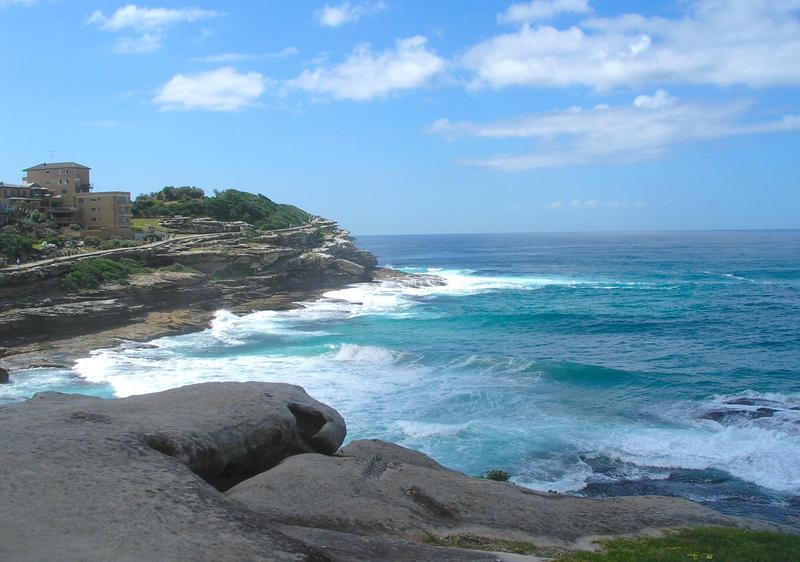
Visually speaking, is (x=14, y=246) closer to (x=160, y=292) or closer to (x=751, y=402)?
(x=160, y=292)

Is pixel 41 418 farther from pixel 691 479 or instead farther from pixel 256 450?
pixel 691 479

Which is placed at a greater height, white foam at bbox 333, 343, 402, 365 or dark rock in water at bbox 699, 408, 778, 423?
white foam at bbox 333, 343, 402, 365

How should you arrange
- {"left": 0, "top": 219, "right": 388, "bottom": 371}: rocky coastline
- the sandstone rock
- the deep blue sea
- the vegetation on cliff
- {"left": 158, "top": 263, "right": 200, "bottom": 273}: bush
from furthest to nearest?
the vegetation on cliff, {"left": 158, "top": 263, "right": 200, "bottom": 273}: bush, {"left": 0, "top": 219, "right": 388, "bottom": 371}: rocky coastline, the deep blue sea, the sandstone rock

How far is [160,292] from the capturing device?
47031mm

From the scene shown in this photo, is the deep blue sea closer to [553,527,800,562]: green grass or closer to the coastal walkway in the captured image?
[553,527,800,562]: green grass

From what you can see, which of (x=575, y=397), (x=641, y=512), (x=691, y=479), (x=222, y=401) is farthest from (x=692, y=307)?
(x=222, y=401)

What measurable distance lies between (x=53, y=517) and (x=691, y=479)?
18.4 m

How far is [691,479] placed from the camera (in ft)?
67.5

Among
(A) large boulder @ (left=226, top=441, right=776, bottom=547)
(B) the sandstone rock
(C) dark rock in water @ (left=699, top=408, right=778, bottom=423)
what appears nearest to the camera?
(B) the sandstone rock

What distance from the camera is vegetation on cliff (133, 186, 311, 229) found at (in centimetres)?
8219

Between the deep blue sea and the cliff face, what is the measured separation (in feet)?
12.6

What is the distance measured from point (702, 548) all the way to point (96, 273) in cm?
4140

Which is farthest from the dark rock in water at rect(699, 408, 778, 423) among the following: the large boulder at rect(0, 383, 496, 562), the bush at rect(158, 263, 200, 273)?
the bush at rect(158, 263, 200, 273)

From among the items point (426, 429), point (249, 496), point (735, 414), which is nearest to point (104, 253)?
point (426, 429)
